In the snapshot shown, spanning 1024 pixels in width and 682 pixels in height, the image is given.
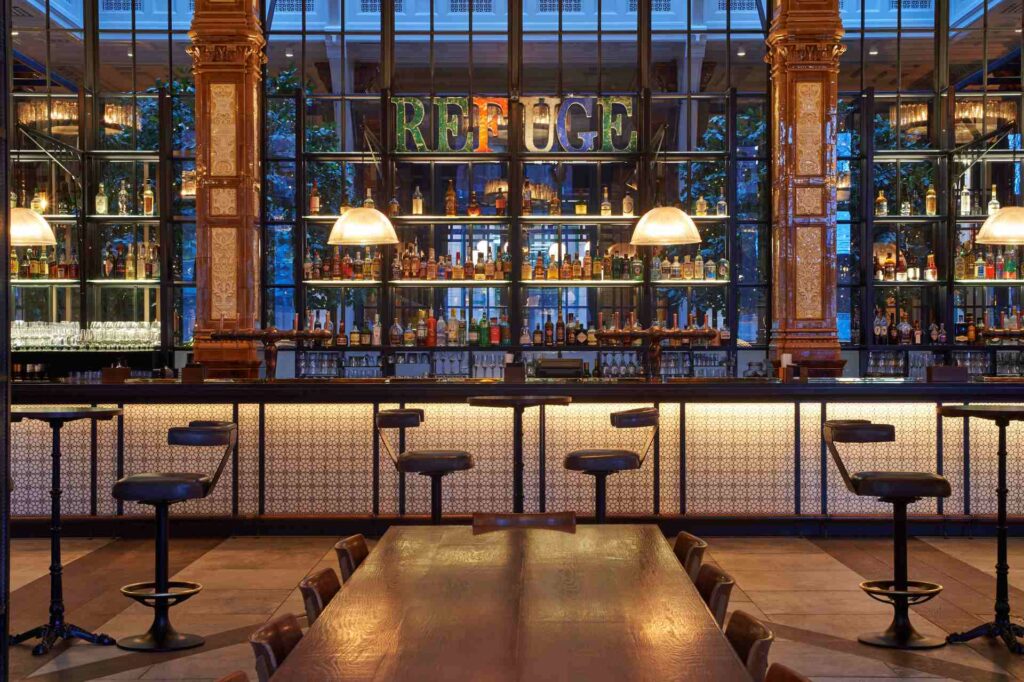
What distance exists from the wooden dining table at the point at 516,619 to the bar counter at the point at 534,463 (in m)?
4.36

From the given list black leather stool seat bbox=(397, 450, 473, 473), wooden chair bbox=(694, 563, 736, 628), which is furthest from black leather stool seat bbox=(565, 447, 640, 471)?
wooden chair bbox=(694, 563, 736, 628)

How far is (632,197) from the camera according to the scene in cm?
1062

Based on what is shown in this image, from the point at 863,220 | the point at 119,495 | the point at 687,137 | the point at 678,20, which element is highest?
the point at 678,20

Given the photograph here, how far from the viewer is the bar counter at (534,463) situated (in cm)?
785

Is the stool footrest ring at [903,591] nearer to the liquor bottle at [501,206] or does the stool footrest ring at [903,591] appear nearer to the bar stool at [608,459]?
the bar stool at [608,459]

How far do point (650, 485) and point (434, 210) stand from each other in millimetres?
3913

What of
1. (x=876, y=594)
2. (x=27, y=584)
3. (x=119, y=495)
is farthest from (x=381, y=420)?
(x=876, y=594)

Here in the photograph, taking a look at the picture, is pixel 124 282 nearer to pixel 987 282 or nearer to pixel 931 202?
pixel 931 202

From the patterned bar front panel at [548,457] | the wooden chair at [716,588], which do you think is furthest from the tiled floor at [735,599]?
the wooden chair at [716,588]

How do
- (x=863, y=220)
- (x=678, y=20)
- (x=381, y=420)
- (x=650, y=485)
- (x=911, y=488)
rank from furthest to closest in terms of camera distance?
(x=678, y=20) → (x=863, y=220) → (x=650, y=485) → (x=381, y=420) → (x=911, y=488)

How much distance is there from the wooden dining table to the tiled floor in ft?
6.54

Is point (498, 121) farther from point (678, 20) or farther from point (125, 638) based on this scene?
point (125, 638)

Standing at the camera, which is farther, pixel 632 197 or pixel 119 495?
pixel 632 197

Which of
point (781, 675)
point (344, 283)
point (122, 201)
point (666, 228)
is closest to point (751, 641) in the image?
point (781, 675)
